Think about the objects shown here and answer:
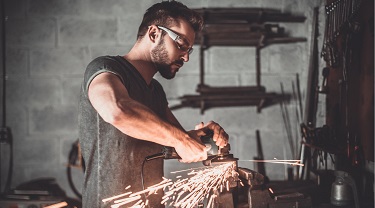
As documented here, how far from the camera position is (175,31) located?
2076 millimetres

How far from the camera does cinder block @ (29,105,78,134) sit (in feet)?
11.4

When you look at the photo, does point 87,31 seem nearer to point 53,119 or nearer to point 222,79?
point 53,119

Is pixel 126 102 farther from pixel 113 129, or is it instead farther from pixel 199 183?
pixel 199 183

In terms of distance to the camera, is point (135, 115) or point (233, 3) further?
point (233, 3)

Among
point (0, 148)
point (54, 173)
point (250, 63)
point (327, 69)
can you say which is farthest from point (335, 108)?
point (0, 148)

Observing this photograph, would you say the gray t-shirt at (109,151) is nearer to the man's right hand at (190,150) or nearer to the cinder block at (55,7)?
the man's right hand at (190,150)

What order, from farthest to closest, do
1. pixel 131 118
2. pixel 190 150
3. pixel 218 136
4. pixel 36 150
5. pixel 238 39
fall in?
pixel 36 150 → pixel 238 39 → pixel 218 136 → pixel 190 150 → pixel 131 118

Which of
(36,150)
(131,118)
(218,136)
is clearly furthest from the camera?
(36,150)

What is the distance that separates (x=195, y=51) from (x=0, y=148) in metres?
2.05

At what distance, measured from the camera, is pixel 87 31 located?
3455 mm

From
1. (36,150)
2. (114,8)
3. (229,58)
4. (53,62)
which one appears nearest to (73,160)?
(36,150)

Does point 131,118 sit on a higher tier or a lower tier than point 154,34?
lower

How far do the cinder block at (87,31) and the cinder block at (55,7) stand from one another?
74 millimetres

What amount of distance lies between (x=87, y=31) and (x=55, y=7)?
37cm
